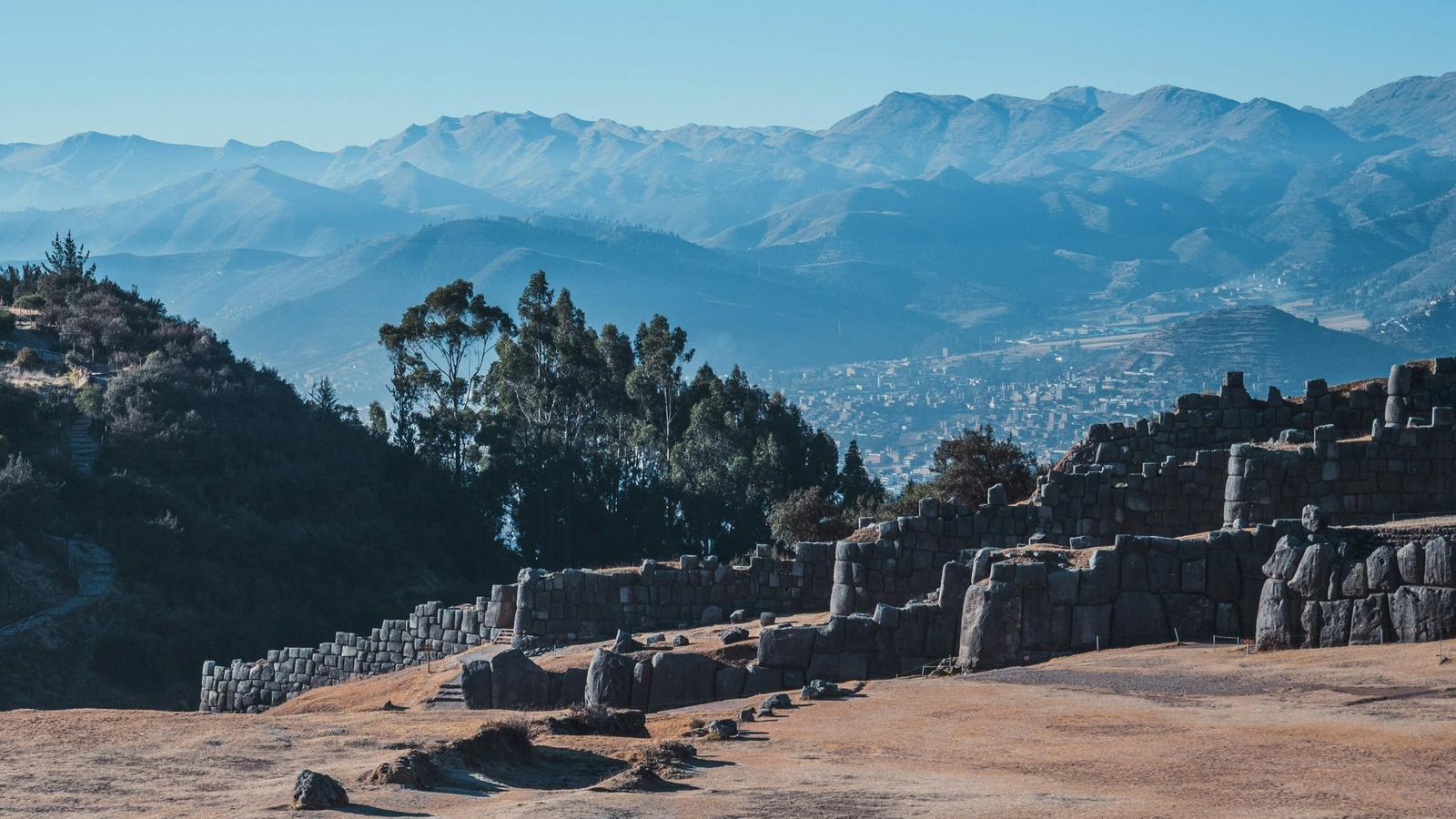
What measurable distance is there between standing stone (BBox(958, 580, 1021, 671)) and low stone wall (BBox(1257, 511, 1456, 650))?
2.79 m

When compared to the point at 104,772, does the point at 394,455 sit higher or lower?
higher

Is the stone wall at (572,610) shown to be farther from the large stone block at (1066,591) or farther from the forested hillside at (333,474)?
the large stone block at (1066,591)

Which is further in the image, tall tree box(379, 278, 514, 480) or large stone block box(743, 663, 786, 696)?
tall tree box(379, 278, 514, 480)

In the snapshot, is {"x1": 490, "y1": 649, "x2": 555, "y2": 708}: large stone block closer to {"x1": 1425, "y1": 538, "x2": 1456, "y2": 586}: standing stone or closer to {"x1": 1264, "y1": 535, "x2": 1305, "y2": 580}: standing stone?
{"x1": 1264, "y1": 535, "x2": 1305, "y2": 580}: standing stone

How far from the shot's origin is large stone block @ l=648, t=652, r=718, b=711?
Answer: 23.3 m

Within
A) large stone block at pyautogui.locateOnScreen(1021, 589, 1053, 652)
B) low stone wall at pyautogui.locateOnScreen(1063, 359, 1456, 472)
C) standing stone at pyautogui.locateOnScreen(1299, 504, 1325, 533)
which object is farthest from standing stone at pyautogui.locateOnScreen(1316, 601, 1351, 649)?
low stone wall at pyautogui.locateOnScreen(1063, 359, 1456, 472)

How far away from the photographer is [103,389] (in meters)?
54.8

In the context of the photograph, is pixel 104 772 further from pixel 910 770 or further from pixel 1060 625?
pixel 1060 625

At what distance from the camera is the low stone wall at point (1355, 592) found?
20.0 m

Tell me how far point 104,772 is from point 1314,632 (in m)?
12.5

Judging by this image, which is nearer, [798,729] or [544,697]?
[798,729]

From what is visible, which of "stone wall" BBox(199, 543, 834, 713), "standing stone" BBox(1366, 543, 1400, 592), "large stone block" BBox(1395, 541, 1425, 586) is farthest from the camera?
"stone wall" BBox(199, 543, 834, 713)

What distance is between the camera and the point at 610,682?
2336 centimetres

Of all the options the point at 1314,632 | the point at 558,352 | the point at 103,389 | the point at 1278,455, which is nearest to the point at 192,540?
the point at 103,389
